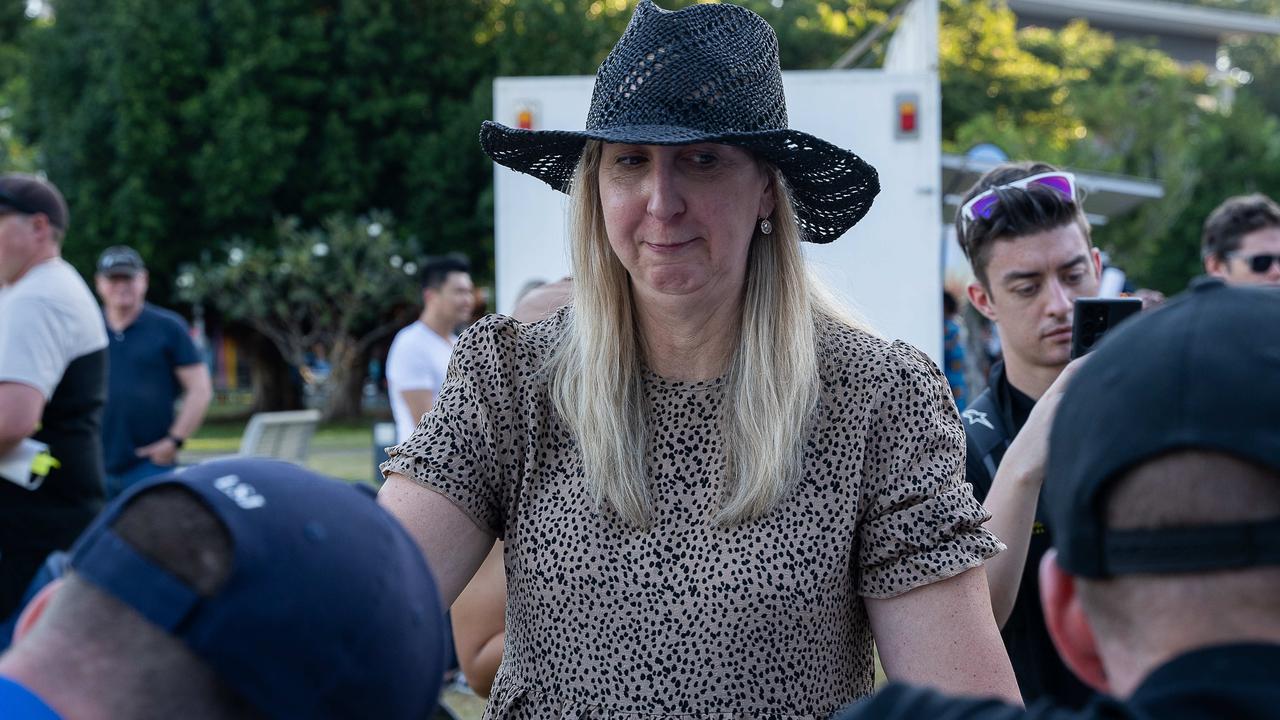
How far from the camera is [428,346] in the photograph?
7391mm

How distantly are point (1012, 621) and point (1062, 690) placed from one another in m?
0.18

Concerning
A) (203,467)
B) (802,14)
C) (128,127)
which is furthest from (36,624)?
(802,14)

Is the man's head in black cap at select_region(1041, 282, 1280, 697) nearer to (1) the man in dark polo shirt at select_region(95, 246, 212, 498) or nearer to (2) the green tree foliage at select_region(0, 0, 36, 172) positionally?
(1) the man in dark polo shirt at select_region(95, 246, 212, 498)

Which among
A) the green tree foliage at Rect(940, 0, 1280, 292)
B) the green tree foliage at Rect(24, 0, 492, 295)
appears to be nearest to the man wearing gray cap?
the green tree foliage at Rect(940, 0, 1280, 292)

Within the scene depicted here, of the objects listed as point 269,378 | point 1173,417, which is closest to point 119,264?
point 1173,417

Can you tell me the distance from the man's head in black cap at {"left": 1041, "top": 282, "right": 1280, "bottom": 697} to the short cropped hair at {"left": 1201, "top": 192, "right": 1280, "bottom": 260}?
4920mm

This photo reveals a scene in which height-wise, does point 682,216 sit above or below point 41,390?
above

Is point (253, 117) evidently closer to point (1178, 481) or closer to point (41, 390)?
point (41, 390)

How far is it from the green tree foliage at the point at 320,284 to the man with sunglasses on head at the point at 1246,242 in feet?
70.2

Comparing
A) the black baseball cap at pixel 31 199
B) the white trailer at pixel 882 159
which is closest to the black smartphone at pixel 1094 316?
the white trailer at pixel 882 159

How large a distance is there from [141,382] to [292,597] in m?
7.15

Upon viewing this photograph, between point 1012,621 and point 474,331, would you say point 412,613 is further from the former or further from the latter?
point 1012,621

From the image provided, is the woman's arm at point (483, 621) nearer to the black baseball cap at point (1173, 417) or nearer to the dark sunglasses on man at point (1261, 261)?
the black baseball cap at point (1173, 417)

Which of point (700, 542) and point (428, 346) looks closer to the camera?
point (700, 542)
